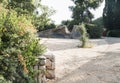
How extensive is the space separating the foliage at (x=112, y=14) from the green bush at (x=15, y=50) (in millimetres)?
26026

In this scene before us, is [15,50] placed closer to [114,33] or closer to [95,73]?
[95,73]

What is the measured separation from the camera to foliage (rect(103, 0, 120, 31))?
31.0m

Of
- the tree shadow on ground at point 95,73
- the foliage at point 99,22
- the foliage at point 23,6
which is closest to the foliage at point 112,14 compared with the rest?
the foliage at point 99,22

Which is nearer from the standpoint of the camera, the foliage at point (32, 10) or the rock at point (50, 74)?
the rock at point (50, 74)

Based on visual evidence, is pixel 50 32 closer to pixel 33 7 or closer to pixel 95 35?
pixel 95 35

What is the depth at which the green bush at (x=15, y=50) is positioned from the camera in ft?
16.3

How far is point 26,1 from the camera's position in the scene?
32.7ft

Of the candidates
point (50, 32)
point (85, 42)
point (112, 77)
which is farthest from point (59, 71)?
point (50, 32)

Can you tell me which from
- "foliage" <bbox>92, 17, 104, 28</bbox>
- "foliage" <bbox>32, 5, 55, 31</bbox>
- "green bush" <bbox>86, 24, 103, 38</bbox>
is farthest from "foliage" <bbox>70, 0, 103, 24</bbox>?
"foliage" <bbox>32, 5, 55, 31</bbox>

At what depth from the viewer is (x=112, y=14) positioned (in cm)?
3131

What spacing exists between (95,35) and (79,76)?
57.7ft

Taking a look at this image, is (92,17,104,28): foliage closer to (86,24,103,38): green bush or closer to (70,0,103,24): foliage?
(70,0,103,24): foliage

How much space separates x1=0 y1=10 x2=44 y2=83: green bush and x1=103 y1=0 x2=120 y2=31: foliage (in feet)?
85.4

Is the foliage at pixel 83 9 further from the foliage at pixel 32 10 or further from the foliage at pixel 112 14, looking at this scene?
the foliage at pixel 32 10
